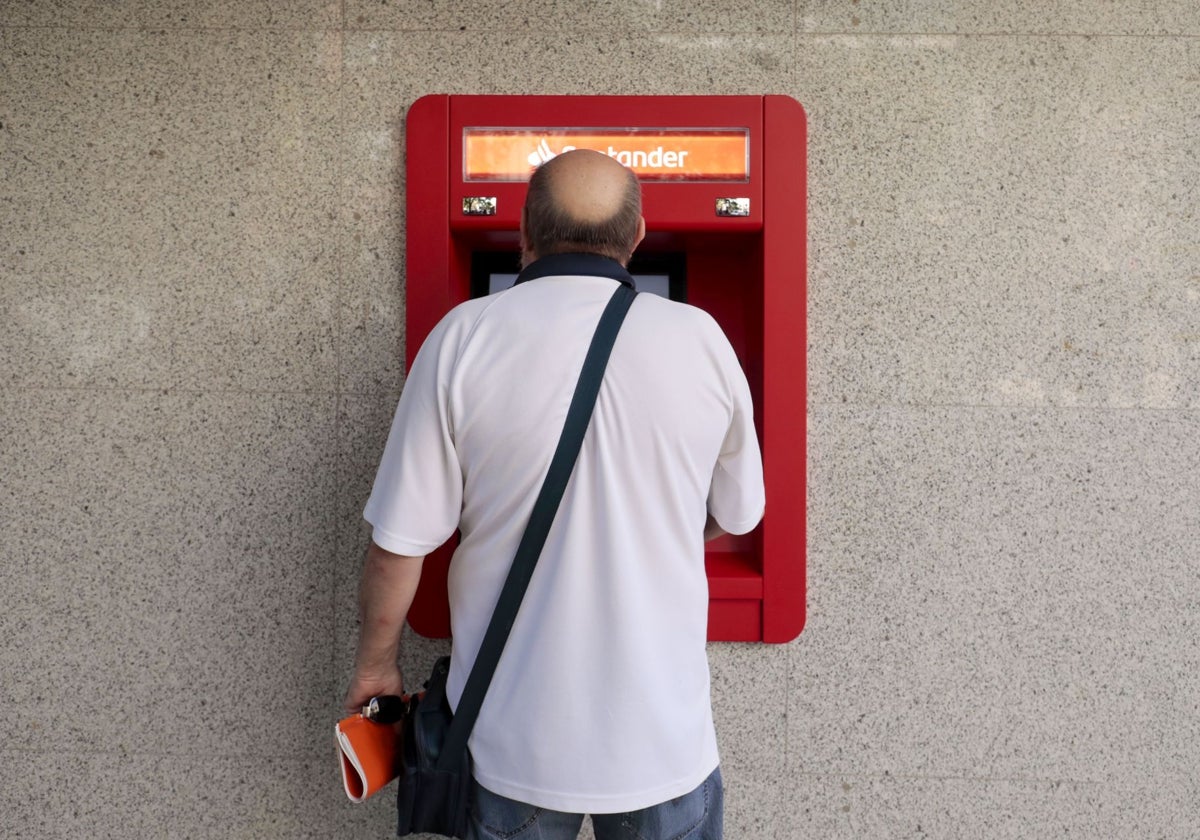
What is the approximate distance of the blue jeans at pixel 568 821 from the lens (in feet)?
4.38

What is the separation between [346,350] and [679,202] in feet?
2.95

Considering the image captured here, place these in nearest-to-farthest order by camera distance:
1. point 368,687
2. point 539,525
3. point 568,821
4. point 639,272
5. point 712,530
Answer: point 539,525 < point 568,821 < point 368,687 < point 712,530 < point 639,272

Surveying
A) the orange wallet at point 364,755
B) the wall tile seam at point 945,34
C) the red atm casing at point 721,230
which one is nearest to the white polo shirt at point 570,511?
the orange wallet at point 364,755

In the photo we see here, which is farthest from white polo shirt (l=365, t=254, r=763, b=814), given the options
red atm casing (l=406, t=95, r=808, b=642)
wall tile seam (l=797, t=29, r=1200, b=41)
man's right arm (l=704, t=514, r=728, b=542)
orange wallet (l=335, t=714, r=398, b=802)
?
Answer: wall tile seam (l=797, t=29, r=1200, b=41)

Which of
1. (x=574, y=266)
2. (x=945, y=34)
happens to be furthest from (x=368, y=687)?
(x=945, y=34)

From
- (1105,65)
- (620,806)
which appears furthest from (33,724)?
(1105,65)

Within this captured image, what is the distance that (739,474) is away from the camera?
1.48 m

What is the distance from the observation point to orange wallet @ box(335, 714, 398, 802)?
4.46 ft

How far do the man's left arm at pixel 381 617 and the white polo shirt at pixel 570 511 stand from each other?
0.06 metres

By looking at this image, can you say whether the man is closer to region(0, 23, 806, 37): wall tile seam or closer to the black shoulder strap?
the black shoulder strap

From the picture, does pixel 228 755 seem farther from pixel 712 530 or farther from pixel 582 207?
pixel 582 207

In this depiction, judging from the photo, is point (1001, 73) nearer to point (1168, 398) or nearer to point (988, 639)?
point (1168, 398)

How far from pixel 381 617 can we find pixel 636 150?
116 cm

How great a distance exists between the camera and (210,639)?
204 centimetres
